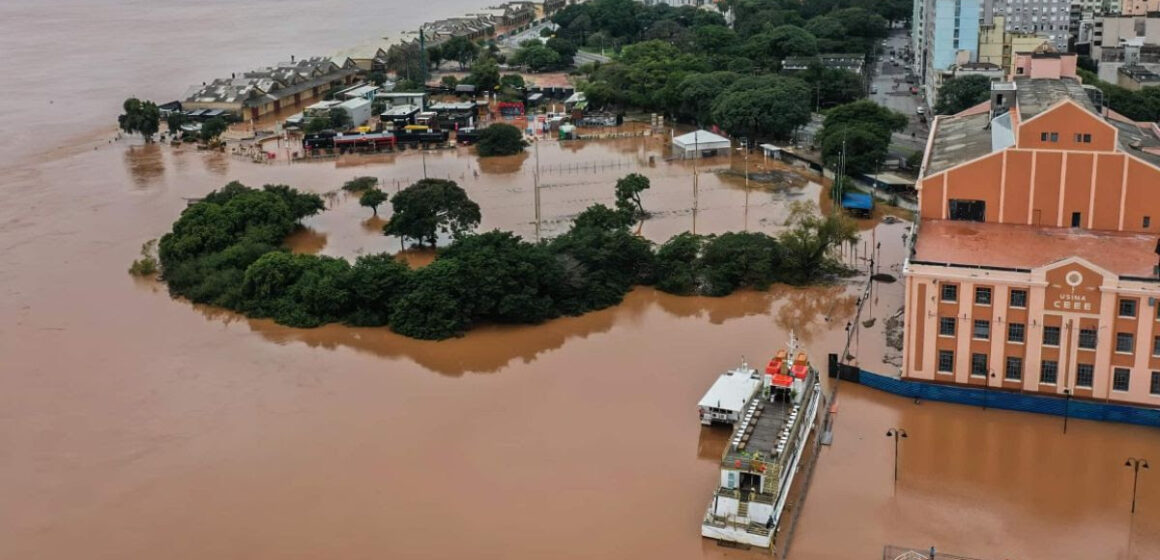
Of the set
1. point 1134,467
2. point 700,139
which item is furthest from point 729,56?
point 1134,467

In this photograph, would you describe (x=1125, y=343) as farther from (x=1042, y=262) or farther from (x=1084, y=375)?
(x=1042, y=262)

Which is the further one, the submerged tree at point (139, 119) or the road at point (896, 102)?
the submerged tree at point (139, 119)

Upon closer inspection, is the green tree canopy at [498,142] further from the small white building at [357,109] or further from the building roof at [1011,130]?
the building roof at [1011,130]

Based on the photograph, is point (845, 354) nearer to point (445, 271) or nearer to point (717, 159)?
point (445, 271)

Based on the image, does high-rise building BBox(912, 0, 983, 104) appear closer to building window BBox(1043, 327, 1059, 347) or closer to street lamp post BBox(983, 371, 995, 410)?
street lamp post BBox(983, 371, 995, 410)

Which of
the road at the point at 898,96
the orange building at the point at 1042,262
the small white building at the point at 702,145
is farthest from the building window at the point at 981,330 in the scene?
the small white building at the point at 702,145

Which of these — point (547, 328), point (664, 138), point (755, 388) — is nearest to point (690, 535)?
point (755, 388)

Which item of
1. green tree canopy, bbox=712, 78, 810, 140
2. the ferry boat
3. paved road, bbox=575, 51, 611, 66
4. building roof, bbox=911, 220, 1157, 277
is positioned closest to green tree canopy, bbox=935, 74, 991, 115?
green tree canopy, bbox=712, 78, 810, 140
